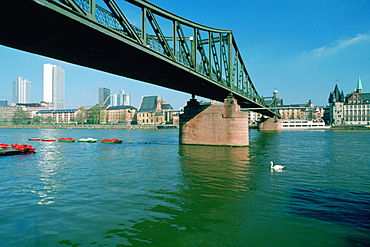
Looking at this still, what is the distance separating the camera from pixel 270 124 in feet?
370

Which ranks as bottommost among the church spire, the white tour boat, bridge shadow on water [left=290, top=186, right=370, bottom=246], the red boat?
bridge shadow on water [left=290, top=186, right=370, bottom=246]

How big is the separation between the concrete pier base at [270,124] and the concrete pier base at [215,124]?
258 ft

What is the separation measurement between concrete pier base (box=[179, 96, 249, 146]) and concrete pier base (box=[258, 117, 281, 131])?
78720 millimetres

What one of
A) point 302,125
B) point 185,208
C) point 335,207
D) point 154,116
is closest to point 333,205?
point 335,207

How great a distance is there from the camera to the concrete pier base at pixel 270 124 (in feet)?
367

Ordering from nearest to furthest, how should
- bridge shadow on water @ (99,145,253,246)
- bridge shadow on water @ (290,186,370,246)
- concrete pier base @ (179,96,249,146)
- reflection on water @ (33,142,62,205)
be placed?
bridge shadow on water @ (99,145,253,246)
bridge shadow on water @ (290,186,370,246)
reflection on water @ (33,142,62,205)
concrete pier base @ (179,96,249,146)

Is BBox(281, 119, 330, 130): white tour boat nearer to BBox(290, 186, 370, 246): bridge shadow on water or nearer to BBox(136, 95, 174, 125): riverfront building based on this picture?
BBox(136, 95, 174, 125): riverfront building

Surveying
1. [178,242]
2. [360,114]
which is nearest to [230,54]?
[178,242]

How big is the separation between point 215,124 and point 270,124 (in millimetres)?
81204

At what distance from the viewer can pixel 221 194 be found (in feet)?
44.6

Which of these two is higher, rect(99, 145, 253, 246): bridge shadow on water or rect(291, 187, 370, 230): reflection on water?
rect(291, 187, 370, 230): reflection on water

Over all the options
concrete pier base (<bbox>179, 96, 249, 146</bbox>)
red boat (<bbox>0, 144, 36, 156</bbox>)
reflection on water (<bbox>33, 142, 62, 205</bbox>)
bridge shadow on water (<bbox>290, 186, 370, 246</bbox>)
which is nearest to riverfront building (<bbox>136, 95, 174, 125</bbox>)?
concrete pier base (<bbox>179, 96, 249, 146</bbox>)

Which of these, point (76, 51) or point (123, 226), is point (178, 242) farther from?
point (76, 51)

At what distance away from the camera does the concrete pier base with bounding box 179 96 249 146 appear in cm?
3659
